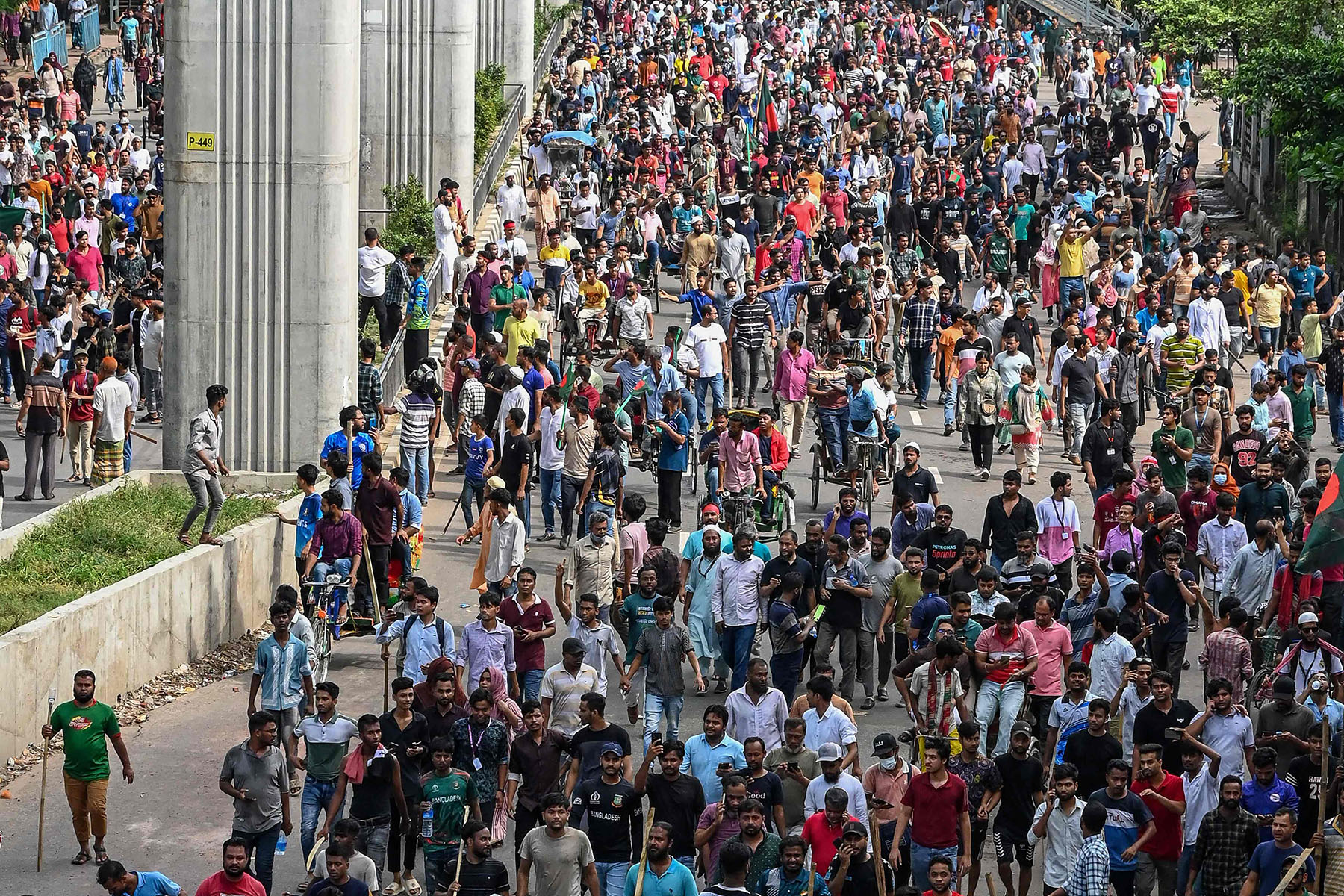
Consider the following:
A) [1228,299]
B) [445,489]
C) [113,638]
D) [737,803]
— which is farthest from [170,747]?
[1228,299]

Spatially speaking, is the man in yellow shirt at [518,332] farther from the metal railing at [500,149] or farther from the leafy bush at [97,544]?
the metal railing at [500,149]

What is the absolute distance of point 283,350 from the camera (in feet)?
71.6

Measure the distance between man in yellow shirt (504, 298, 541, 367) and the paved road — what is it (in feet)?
11.1

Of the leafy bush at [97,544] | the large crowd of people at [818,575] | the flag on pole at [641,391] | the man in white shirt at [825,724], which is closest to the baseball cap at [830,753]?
the large crowd of people at [818,575]

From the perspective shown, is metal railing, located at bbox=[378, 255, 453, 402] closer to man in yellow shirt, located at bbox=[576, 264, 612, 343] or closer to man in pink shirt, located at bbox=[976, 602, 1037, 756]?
man in yellow shirt, located at bbox=[576, 264, 612, 343]

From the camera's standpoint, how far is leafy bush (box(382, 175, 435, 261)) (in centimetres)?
3234

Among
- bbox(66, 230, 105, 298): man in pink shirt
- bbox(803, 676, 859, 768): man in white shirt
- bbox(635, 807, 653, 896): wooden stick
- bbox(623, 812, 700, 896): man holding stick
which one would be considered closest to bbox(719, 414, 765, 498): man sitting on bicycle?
bbox(803, 676, 859, 768): man in white shirt

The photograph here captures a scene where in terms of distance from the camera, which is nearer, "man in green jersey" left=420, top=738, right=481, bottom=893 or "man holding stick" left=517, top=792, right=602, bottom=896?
"man holding stick" left=517, top=792, right=602, bottom=896

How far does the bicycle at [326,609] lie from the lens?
17344mm

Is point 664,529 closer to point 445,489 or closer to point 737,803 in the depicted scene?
point 737,803

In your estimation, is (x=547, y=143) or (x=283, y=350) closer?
(x=283, y=350)

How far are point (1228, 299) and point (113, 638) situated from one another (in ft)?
49.1

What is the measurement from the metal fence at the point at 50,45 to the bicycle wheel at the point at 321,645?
32076 mm

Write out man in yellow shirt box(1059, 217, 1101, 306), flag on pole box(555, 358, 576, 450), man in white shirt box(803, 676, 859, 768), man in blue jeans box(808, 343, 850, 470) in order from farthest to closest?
man in yellow shirt box(1059, 217, 1101, 306)
man in blue jeans box(808, 343, 850, 470)
flag on pole box(555, 358, 576, 450)
man in white shirt box(803, 676, 859, 768)
